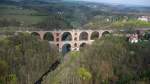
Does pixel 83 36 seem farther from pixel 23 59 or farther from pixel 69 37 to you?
pixel 23 59

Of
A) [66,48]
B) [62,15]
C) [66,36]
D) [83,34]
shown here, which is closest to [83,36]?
[83,34]

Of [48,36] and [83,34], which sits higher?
[48,36]

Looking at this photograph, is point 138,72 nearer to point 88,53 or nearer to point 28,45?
point 88,53

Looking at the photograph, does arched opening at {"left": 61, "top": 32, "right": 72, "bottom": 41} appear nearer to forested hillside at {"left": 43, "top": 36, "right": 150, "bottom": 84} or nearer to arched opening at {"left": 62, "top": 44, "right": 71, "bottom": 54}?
arched opening at {"left": 62, "top": 44, "right": 71, "bottom": 54}

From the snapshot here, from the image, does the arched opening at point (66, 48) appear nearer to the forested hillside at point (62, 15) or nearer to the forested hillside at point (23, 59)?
the forested hillside at point (62, 15)

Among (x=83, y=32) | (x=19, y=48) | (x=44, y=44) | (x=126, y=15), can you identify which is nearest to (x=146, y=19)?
(x=126, y=15)

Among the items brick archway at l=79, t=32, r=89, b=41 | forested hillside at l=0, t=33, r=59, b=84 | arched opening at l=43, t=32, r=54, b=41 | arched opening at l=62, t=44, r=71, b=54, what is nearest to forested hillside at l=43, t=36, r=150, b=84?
forested hillside at l=0, t=33, r=59, b=84

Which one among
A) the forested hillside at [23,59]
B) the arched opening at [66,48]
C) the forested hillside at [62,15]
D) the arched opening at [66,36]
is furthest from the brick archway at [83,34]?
the forested hillside at [23,59]

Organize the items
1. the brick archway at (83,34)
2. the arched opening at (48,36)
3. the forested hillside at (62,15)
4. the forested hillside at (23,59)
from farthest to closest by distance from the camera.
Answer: the forested hillside at (62,15)
the brick archway at (83,34)
the arched opening at (48,36)
the forested hillside at (23,59)
